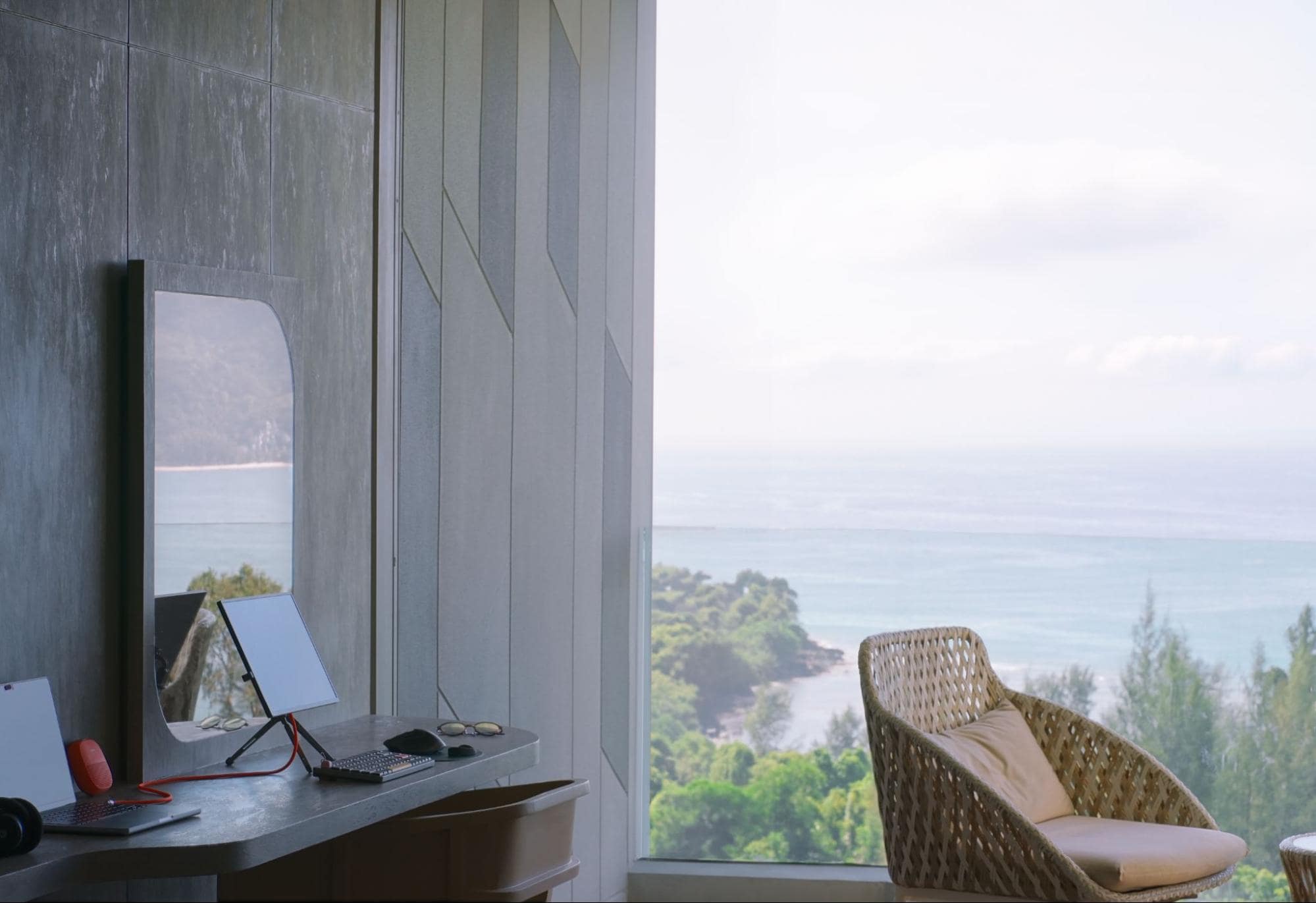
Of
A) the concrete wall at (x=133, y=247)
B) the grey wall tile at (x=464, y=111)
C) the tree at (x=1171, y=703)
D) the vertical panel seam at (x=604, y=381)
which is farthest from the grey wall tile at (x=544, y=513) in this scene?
the tree at (x=1171, y=703)

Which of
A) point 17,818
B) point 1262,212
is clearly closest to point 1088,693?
point 1262,212

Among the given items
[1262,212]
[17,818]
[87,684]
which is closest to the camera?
[17,818]

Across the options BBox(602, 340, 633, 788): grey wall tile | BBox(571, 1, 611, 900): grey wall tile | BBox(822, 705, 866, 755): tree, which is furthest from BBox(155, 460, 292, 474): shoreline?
BBox(822, 705, 866, 755): tree

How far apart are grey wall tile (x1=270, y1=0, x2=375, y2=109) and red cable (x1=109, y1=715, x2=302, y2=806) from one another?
141 centimetres

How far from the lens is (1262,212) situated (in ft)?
12.4

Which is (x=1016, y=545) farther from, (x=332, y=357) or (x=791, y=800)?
(x=332, y=357)

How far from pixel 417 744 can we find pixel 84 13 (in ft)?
5.01

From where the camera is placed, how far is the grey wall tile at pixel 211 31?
250 cm

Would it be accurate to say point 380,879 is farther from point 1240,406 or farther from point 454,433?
point 1240,406

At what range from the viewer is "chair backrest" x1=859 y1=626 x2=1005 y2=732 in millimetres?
3115

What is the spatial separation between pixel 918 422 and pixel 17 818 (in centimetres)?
280

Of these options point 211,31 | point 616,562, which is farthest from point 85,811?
point 616,562

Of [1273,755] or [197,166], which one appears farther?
[1273,755]

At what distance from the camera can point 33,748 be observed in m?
2.14
